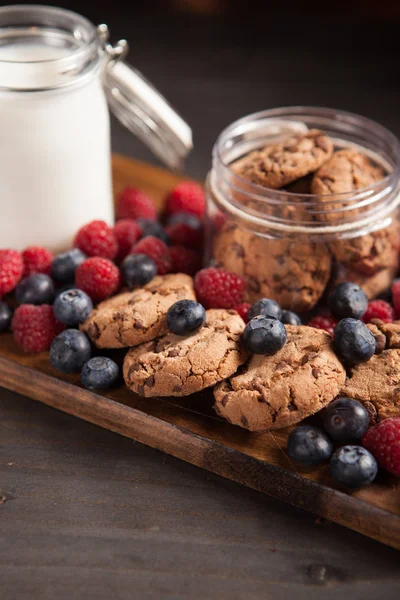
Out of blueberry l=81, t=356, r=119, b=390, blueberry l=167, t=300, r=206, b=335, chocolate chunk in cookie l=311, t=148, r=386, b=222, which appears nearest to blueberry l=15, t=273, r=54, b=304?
blueberry l=81, t=356, r=119, b=390

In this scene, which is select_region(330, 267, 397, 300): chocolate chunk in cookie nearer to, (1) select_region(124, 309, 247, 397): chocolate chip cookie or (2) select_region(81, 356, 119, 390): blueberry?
(1) select_region(124, 309, 247, 397): chocolate chip cookie

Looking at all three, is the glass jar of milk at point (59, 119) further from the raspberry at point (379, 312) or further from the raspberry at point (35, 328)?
the raspberry at point (379, 312)

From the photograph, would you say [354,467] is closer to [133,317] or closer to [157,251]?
[133,317]

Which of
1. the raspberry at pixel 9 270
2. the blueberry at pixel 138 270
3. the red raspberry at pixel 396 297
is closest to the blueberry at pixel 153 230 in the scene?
the blueberry at pixel 138 270

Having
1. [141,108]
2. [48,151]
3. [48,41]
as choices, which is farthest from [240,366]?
[48,41]

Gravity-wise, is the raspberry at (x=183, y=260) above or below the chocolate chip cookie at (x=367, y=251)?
A: below
